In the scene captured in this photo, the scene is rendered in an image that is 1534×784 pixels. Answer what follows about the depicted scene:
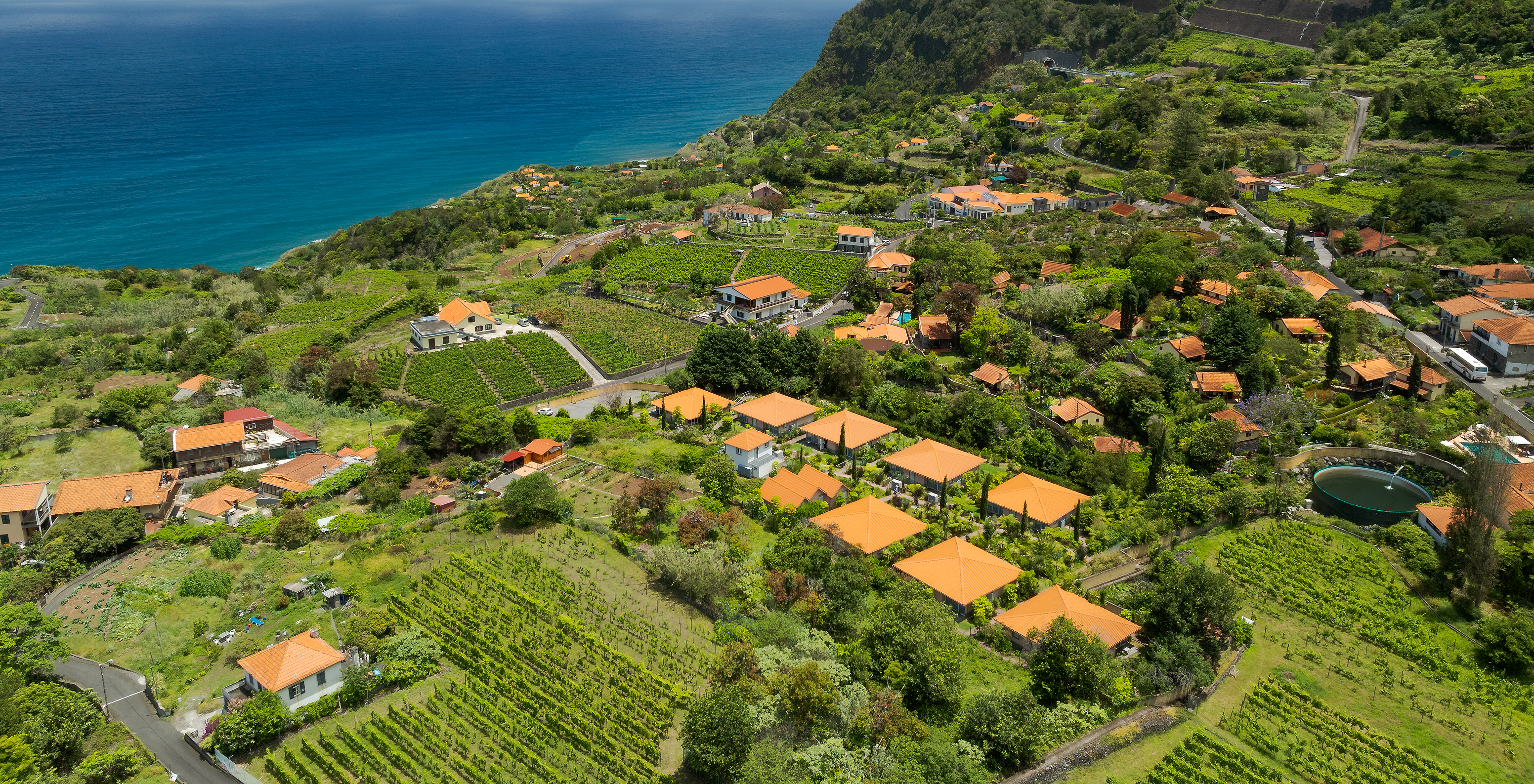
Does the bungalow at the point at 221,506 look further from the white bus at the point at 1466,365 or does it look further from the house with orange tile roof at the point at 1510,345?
the house with orange tile roof at the point at 1510,345

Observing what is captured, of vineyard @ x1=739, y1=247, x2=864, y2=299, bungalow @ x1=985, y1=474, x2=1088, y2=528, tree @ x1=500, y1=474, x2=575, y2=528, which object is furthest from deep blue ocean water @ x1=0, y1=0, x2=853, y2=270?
bungalow @ x1=985, y1=474, x2=1088, y2=528

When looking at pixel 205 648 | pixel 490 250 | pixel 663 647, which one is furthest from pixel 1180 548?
pixel 490 250

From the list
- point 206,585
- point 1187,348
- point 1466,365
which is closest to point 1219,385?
point 1187,348

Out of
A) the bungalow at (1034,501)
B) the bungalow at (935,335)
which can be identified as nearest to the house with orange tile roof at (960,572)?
the bungalow at (1034,501)

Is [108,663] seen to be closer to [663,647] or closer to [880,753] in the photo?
[663,647]

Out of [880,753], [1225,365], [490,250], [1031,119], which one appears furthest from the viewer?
[1031,119]

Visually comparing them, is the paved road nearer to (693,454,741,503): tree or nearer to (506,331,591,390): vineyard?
(693,454,741,503): tree
